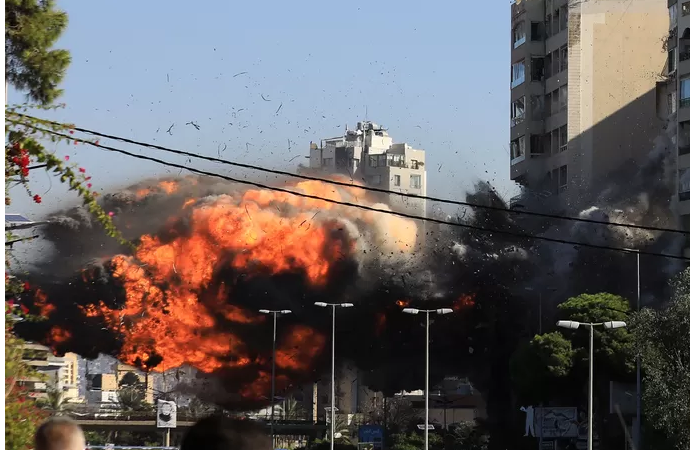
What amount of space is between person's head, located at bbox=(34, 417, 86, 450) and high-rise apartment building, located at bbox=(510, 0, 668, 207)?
93183mm

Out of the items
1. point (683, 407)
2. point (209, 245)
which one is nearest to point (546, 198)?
point (209, 245)

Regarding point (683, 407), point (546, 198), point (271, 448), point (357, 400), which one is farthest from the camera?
point (357, 400)

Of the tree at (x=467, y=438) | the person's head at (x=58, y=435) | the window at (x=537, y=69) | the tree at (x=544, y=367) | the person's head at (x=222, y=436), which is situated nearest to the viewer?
the person's head at (x=222, y=436)

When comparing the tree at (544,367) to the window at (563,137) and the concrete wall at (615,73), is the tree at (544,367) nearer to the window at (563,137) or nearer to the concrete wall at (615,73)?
the window at (563,137)

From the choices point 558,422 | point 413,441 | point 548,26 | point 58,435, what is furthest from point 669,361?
point 58,435

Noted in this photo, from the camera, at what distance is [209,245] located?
102750 millimetres

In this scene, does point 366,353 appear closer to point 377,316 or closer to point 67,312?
point 377,316

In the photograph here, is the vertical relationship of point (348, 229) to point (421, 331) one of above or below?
above

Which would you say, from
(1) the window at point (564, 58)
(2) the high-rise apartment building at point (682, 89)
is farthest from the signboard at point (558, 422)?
(1) the window at point (564, 58)

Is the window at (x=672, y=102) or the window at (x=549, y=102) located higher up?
the window at (x=549, y=102)

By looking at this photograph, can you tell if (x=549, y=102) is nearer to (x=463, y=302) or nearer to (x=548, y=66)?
(x=548, y=66)

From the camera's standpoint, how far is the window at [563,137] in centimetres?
10150

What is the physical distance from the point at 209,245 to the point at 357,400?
21505mm

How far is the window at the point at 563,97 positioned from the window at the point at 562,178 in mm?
4393
